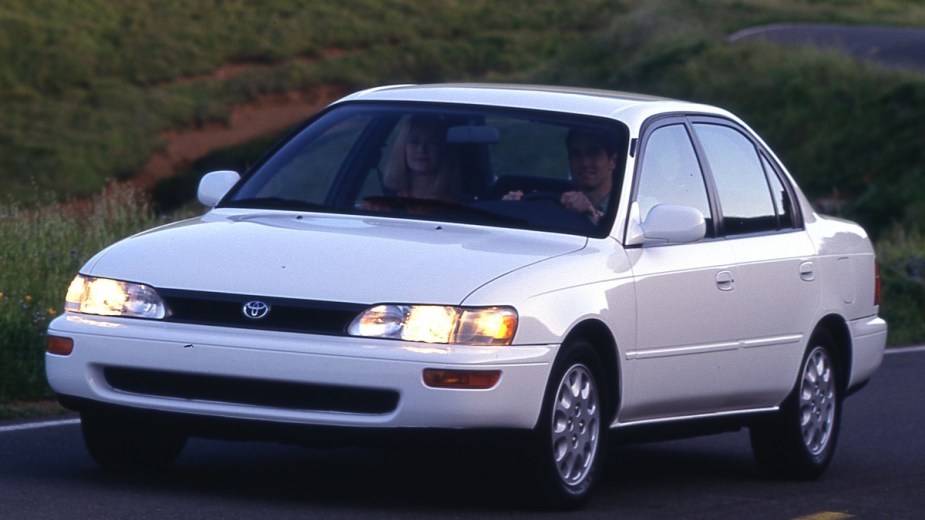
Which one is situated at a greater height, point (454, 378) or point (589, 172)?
point (589, 172)

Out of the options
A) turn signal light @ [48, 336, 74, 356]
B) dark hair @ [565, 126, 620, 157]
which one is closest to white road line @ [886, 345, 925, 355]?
dark hair @ [565, 126, 620, 157]

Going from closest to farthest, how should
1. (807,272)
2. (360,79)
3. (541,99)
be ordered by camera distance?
1. (541,99)
2. (807,272)
3. (360,79)

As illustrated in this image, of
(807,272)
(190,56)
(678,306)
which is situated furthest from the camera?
(190,56)

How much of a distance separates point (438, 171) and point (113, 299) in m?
1.61

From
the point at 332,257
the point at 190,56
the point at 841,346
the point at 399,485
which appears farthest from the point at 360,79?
the point at 332,257

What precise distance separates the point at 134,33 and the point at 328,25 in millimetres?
7554

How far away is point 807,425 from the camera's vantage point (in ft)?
28.9

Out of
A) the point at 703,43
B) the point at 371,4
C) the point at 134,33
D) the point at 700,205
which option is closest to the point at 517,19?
the point at 371,4

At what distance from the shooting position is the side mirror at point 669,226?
749cm

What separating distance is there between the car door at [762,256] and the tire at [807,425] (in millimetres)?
143

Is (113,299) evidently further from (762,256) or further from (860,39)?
(860,39)

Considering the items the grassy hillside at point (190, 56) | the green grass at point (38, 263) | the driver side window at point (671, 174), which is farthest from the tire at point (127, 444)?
the grassy hillside at point (190, 56)

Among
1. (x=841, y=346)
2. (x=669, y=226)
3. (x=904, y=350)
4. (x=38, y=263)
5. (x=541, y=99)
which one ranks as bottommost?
(x=904, y=350)

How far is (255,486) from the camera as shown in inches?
289
